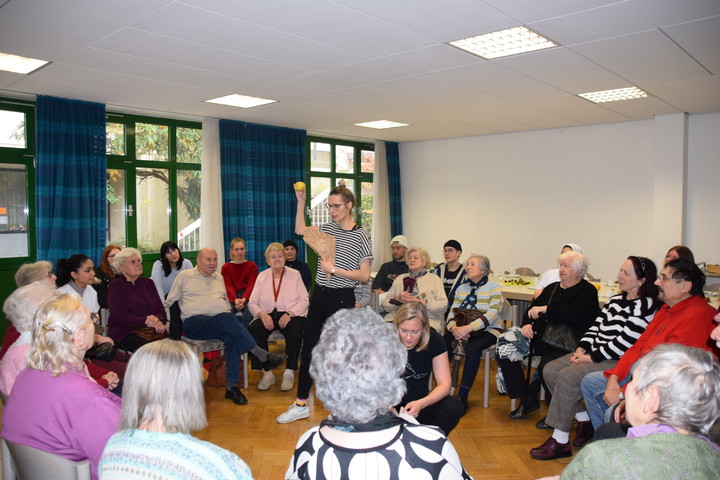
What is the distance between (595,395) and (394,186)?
7.30 metres

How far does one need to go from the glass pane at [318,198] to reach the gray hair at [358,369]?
7.55 meters

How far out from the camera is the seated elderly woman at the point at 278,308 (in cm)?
492

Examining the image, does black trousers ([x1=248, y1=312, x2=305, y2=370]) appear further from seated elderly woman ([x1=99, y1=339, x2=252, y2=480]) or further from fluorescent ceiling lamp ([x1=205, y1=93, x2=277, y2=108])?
seated elderly woman ([x1=99, y1=339, x2=252, y2=480])

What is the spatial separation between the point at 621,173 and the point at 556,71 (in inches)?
143

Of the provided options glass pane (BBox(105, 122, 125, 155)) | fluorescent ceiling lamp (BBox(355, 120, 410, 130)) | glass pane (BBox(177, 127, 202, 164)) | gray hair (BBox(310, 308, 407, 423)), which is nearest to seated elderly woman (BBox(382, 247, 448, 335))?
gray hair (BBox(310, 308, 407, 423))

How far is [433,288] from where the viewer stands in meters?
4.79

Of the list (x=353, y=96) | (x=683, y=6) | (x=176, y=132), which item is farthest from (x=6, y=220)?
(x=683, y=6)

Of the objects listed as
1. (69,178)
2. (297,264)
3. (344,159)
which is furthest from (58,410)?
(344,159)

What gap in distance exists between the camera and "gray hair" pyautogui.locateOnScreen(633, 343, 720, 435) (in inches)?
61.9

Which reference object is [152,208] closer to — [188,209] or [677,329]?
[188,209]

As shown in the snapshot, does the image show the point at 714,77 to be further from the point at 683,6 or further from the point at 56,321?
the point at 56,321

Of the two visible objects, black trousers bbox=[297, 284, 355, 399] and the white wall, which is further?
the white wall

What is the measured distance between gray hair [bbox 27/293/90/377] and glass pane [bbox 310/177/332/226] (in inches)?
276

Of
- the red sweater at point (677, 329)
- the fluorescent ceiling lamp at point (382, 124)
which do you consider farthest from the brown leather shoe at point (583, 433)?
the fluorescent ceiling lamp at point (382, 124)
